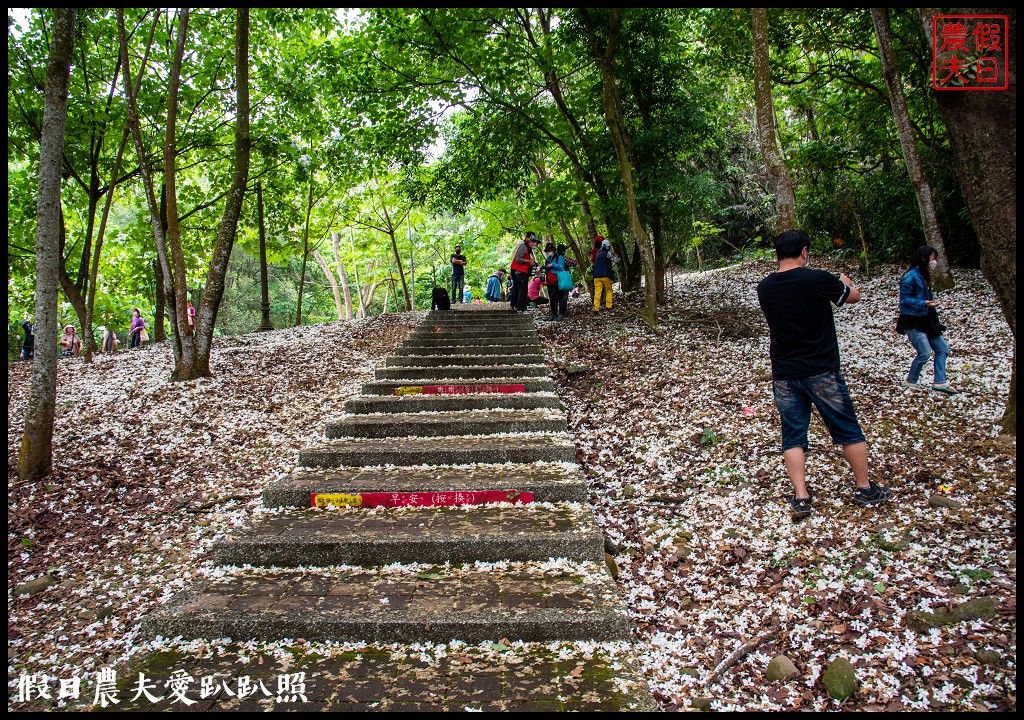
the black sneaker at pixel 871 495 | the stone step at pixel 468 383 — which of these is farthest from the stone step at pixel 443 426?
the black sneaker at pixel 871 495

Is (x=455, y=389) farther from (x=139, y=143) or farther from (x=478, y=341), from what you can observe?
(x=139, y=143)

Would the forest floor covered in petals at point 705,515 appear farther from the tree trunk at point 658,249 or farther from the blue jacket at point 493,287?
the blue jacket at point 493,287

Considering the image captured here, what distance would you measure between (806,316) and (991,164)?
4.88 feet

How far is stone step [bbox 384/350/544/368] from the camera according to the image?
27.5ft

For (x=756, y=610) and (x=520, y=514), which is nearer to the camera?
(x=756, y=610)

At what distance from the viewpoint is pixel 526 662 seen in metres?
2.94

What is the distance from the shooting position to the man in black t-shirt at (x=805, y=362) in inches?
150

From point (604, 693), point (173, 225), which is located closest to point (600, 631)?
point (604, 693)

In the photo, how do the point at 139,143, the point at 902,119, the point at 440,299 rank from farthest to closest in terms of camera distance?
the point at 440,299, the point at 902,119, the point at 139,143

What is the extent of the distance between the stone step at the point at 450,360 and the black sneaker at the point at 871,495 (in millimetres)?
5090

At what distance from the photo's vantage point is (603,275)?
11.5 metres

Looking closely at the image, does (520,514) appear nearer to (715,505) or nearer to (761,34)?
(715,505)

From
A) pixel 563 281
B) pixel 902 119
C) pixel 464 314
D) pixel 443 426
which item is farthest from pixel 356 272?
pixel 443 426

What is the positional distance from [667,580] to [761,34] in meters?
6.25
